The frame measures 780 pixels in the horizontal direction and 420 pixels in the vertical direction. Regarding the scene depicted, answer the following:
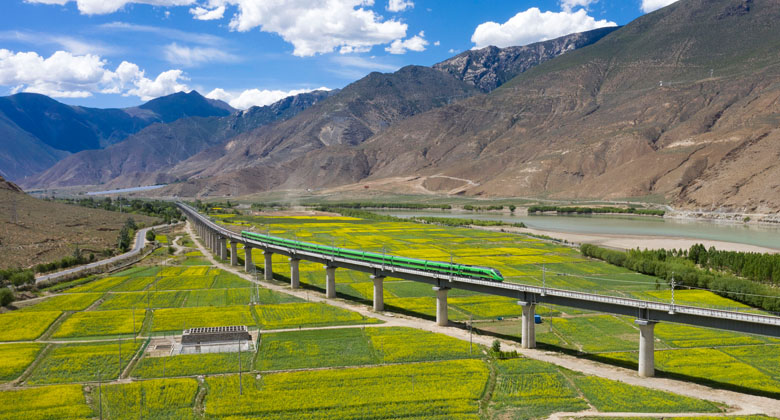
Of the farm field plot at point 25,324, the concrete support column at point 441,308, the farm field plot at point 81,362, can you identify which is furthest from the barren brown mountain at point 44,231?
the concrete support column at point 441,308

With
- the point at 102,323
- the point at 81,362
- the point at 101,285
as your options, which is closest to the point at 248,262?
the point at 101,285

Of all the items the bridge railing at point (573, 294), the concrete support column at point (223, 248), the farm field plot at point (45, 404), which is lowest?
the farm field plot at point (45, 404)

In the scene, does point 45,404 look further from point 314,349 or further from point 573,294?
point 573,294

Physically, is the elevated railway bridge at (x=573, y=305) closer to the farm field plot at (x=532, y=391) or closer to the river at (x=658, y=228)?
the farm field plot at (x=532, y=391)

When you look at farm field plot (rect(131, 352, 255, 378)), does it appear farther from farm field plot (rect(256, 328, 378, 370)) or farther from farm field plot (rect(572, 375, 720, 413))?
farm field plot (rect(572, 375, 720, 413))

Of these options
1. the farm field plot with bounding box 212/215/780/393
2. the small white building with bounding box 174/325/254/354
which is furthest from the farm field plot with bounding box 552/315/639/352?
the small white building with bounding box 174/325/254/354

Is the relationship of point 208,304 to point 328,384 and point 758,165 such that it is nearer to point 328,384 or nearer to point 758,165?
point 328,384
